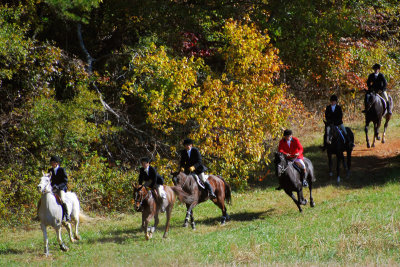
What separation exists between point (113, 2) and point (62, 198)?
11.8 m

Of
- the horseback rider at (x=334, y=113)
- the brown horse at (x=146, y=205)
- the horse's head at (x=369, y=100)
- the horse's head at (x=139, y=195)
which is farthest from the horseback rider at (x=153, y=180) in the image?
the horse's head at (x=369, y=100)

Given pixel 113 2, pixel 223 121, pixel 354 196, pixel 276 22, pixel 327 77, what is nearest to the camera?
pixel 354 196

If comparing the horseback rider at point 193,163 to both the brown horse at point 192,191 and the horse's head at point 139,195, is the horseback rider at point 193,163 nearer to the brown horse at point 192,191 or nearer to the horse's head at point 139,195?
the brown horse at point 192,191

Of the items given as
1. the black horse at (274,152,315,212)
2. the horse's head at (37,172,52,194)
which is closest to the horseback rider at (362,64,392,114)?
the black horse at (274,152,315,212)

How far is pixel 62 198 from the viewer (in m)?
14.3

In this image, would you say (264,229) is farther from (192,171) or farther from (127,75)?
(127,75)

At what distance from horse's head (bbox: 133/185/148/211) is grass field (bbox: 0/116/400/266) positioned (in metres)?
1.00

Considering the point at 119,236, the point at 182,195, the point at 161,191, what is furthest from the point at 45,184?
the point at 182,195

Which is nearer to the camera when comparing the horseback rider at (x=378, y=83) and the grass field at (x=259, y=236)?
the grass field at (x=259, y=236)

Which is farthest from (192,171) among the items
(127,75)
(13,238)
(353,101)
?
(353,101)

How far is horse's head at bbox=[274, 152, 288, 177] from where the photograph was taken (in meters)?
15.9

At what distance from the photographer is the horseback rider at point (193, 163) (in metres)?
15.8

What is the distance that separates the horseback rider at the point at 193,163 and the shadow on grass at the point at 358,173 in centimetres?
609

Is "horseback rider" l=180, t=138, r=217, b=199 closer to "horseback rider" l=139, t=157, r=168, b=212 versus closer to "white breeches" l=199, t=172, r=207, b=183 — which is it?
"white breeches" l=199, t=172, r=207, b=183
